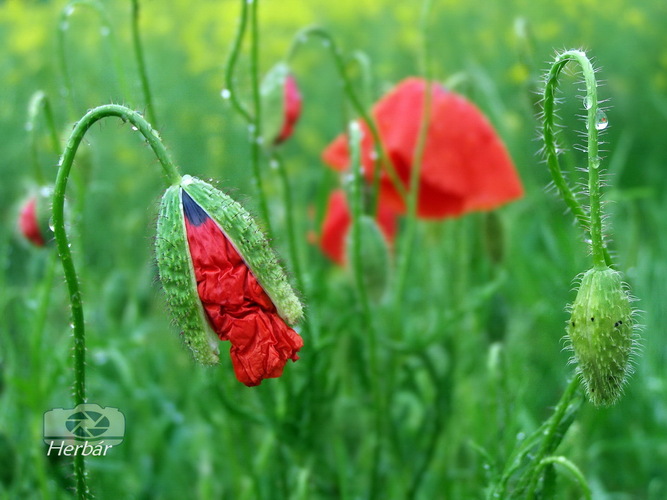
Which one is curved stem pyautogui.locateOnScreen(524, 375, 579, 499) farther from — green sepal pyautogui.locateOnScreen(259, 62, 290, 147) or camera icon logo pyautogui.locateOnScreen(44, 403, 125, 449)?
green sepal pyautogui.locateOnScreen(259, 62, 290, 147)

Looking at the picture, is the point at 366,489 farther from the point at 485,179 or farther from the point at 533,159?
the point at 533,159

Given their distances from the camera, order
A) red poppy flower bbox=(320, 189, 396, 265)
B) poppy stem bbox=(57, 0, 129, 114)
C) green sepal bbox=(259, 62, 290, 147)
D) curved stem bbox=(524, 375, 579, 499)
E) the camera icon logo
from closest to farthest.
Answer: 1. curved stem bbox=(524, 375, 579, 499)
2. the camera icon logo
3. poppy stem bbox=(57, 0, 129, 114)
4. green sepal bbox=(259, 62, 290, 147)
5. red poppy flower bbox=(320, 189, 396, 265)

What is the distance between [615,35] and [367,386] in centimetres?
292

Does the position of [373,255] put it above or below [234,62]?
below

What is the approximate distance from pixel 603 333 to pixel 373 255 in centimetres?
73

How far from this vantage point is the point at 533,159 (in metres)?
3.28

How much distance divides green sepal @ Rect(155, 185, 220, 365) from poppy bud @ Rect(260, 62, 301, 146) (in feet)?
1.92

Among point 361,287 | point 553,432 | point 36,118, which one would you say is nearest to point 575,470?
point 553,432

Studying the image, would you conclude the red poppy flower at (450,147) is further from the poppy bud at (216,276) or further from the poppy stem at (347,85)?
the poppy bud at (216,276)

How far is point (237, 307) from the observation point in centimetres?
81

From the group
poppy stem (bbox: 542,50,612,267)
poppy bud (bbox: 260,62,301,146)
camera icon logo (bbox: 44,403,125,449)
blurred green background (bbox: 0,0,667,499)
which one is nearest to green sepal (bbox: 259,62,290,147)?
poppy bud (bbox: 260,62,301,146)

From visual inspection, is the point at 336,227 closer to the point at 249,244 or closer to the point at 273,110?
the point at 273,110

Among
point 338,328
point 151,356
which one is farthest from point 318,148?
point 338,328

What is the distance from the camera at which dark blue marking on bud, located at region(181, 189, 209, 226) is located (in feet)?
2.70
